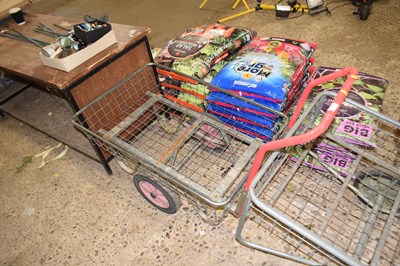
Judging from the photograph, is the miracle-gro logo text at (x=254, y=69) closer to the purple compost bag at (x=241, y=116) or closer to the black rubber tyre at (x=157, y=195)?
the purple compost bag at (x=241, y=116)

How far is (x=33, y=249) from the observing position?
6.01 feet

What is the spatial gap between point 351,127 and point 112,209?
1.56 metres

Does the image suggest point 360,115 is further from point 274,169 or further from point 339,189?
point 274,169

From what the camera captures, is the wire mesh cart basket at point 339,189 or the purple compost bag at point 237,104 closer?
the wire mesh cart basket at point 339,189

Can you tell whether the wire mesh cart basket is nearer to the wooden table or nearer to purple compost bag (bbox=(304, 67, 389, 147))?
purple compost bag (bbox=(304, 67, 389, 147))

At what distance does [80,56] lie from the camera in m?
1.67

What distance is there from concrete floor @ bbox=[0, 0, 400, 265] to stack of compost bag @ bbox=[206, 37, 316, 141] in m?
0.63

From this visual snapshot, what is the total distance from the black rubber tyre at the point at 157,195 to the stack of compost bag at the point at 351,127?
0.78m

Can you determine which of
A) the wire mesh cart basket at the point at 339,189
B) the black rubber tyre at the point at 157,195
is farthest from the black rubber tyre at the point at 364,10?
the black rubber tyre at the point at 157,195

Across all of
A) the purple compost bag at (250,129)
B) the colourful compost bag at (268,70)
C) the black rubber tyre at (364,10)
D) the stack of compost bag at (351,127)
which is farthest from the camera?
the black rubber tyre at (364,10)

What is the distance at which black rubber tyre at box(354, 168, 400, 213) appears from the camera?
1589mm

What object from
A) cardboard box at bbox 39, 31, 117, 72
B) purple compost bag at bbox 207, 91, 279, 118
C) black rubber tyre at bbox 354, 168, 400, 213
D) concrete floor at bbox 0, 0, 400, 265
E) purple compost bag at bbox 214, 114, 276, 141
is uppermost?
cardboard box at bbox 39, 31, 117, 72

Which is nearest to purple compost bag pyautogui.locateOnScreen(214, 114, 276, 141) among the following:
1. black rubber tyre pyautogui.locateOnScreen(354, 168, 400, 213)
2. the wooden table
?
black rubber tyre pyautogui.locateOnScreen(354, 168, 400, 213)

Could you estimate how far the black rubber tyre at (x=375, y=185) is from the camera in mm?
1589
